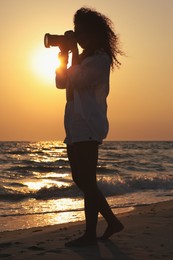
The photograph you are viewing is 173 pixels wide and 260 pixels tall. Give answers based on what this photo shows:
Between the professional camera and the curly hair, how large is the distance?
0.48ft

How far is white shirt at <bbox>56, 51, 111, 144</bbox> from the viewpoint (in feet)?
12.4

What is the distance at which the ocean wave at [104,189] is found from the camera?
10672mm

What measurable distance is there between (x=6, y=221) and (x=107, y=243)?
306 centimetres

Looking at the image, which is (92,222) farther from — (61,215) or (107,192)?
(107,192)

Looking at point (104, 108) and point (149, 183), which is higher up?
point (104, 108)

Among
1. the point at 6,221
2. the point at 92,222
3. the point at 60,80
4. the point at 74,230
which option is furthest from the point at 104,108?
the point at 6,221

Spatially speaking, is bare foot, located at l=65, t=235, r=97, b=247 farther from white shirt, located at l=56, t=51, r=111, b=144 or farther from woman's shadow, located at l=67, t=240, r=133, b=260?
white shirt, located at l=56, t=51, r=111, b=144

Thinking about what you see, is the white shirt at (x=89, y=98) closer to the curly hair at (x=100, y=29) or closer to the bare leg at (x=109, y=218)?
the curly hair at (x=100, y=29)

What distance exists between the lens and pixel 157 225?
5305 mm

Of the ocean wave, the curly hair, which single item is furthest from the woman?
the ocean wave

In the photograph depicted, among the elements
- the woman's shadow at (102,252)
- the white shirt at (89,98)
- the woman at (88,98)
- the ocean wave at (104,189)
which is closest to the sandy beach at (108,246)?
the woman's shadow at (102,252)

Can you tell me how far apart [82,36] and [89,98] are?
21.9 inches

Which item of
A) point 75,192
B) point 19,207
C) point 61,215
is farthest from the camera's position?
point 75,192

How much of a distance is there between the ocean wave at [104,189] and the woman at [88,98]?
20.7ft
